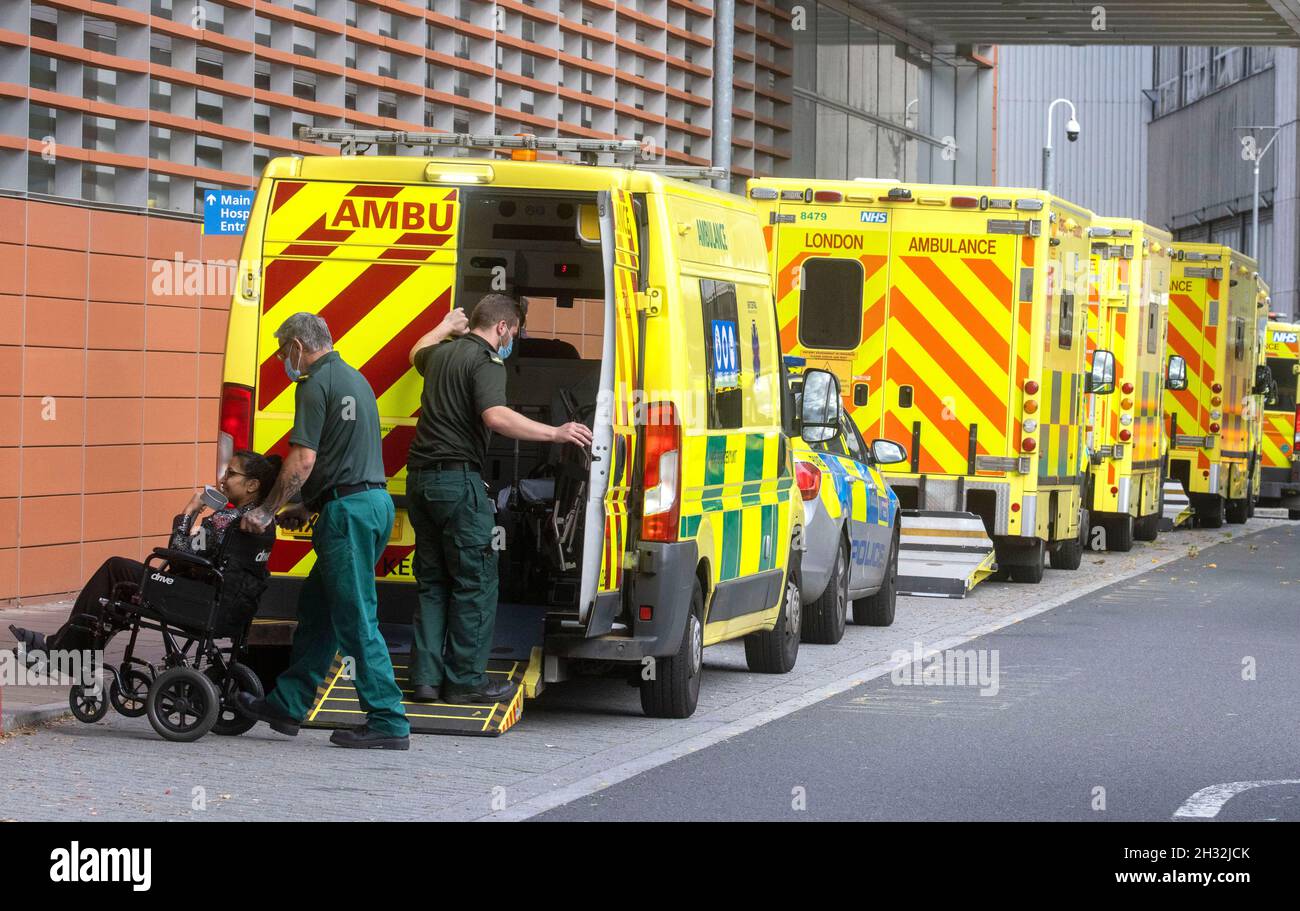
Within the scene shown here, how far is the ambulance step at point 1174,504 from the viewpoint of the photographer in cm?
2873

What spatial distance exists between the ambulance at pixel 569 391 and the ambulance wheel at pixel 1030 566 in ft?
27.9

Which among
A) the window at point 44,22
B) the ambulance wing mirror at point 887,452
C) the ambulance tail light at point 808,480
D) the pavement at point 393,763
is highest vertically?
the window at point 44,22

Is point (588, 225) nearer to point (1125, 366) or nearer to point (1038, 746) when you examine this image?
point (1038, 746)

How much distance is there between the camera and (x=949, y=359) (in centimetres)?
1858

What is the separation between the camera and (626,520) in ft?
32.7

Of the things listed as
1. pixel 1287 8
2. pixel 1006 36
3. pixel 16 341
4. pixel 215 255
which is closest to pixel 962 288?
pixel 215 255

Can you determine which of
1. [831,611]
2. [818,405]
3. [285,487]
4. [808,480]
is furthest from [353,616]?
[831,611]

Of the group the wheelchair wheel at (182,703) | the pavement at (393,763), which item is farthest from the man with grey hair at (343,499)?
the wheelchair wheel at (182,703)

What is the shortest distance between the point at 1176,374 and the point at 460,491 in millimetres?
18746

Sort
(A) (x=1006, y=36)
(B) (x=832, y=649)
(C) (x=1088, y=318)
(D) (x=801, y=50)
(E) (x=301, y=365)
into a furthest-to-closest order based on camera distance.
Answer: (A) (x=1006, y=36), (D) (x=801, y=50), (C) (x=1088, y=318), (B) (x=832, y=649), (E) (x=301, y=365)

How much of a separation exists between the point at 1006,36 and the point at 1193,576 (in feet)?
50.2

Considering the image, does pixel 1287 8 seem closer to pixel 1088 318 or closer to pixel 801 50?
pixel 801 50

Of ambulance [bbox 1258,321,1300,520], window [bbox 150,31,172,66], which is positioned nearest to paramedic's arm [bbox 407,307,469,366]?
window [bbox 150,31,172,66]

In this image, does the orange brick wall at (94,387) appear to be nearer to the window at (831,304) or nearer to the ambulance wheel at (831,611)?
the ambulance wheel at (831,611)
